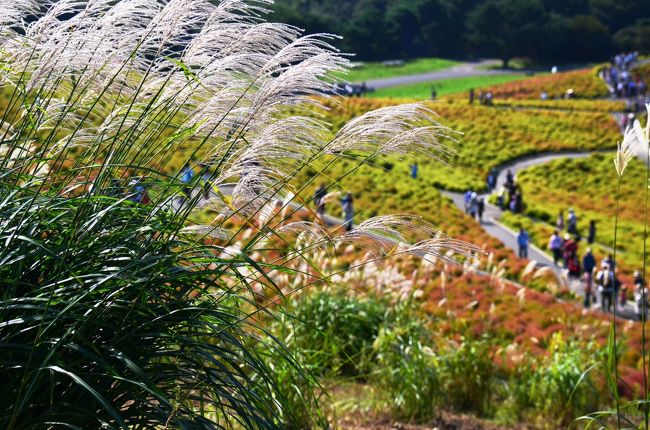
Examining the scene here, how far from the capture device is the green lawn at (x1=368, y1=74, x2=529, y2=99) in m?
62.8

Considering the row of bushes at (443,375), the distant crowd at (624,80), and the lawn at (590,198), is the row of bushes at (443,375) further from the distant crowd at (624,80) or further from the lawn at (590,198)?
the distant crowd at (624,80)

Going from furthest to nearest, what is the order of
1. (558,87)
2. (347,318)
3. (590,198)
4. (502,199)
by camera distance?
(558,87), (590,198), (502,199), (347,318)

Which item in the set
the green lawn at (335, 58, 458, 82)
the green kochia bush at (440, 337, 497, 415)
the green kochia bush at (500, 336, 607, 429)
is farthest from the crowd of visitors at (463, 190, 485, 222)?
the green lawn at (335, 58, 458, 82)

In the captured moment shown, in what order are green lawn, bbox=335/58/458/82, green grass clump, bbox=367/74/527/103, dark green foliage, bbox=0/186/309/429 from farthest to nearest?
green lawn, bbox=335/58/458/82 < green grass clump, bbox=367/74/527/103 < dark green foliage, bbox=0/186/309/429

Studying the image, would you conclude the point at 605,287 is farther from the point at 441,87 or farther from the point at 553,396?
the point at 441,87

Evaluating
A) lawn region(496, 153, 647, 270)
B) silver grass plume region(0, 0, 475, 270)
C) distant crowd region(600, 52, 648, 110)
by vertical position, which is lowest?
lawn region(496, 153, 647, 270)

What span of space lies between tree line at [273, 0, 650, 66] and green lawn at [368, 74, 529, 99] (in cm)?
1123

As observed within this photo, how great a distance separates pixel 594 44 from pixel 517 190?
63.3 meters

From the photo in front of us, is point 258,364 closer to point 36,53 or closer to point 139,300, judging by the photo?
point 139,300

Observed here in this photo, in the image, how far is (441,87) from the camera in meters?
69.6

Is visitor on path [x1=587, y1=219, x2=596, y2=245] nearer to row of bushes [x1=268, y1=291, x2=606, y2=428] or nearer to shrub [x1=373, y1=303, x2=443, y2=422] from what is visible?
row of bushes [x1=268, y1=291, x2=606, y2=428]

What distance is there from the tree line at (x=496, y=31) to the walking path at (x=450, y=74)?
127 inches

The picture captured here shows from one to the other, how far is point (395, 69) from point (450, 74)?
16.1 feet

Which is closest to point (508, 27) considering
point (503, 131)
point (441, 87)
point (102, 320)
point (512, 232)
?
point (441, 87)
